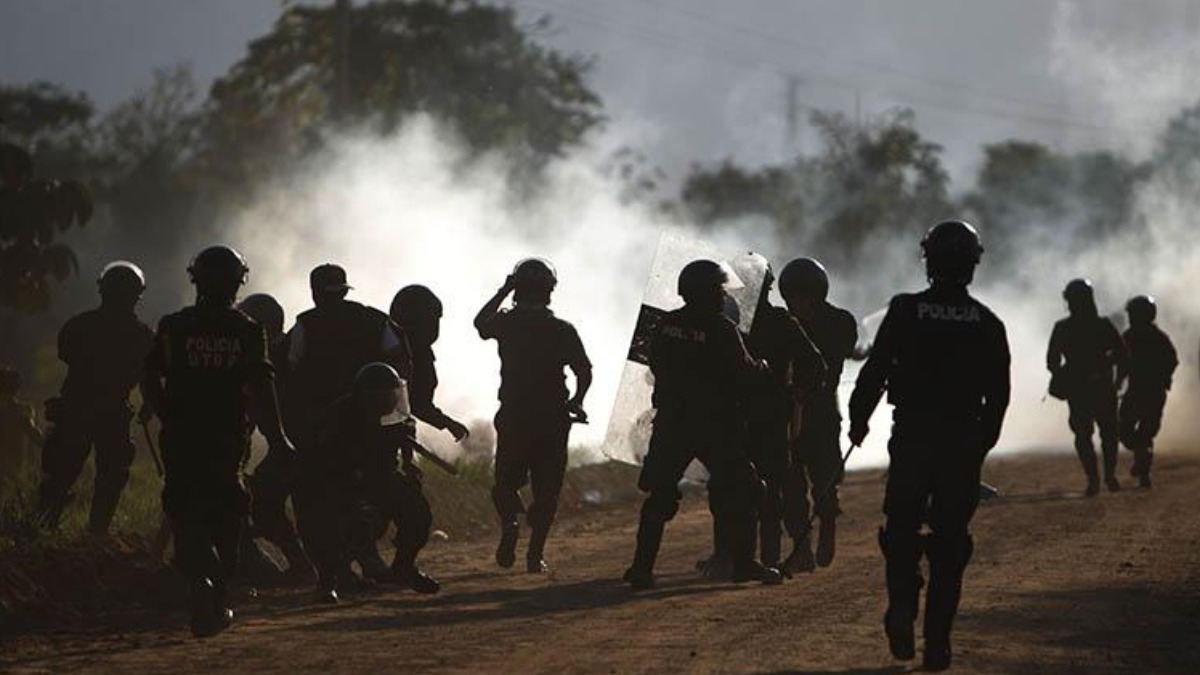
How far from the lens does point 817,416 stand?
1716cm

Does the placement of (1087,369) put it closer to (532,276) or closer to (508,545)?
(532,276)

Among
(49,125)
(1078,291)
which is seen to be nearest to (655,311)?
(1078,291)

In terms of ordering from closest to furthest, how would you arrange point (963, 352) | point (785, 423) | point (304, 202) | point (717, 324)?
1. point (963, 352)
2. point (717, 324)
3. point (785, 423)
4. point (304, 202)

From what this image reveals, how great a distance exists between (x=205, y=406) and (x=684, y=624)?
2.67 metres

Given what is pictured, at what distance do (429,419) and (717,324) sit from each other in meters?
2.30

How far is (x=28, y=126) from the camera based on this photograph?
58781 millimetres

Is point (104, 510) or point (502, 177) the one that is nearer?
point (104, 510)

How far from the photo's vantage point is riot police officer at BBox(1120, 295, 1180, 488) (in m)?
26.0

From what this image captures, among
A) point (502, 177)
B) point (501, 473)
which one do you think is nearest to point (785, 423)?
point (501, 473)

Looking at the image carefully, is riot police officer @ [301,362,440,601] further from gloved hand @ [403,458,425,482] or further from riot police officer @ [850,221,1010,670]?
riot police officer @ [850,221,1010,670]

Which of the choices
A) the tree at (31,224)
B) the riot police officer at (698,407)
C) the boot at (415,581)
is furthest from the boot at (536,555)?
the tree at (31,224)

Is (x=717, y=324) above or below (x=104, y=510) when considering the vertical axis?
above

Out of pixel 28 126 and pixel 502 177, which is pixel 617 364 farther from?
pixel 28 126

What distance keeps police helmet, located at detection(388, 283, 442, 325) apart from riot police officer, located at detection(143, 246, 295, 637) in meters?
4.18
